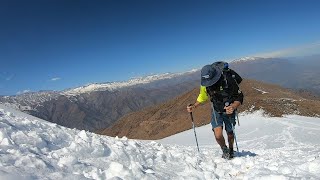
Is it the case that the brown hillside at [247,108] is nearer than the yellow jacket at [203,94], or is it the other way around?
the yellow jacket at [203,94]

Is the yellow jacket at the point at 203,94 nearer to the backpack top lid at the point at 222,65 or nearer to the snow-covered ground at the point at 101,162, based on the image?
the backpack top lid at the point at 222,65

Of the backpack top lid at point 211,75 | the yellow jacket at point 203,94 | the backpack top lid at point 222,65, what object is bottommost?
the yellow jacket at point 203,94

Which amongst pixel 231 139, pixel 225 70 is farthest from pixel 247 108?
pixel 225 70

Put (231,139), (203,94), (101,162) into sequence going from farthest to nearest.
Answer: (231,139), (203,94), (101,162)

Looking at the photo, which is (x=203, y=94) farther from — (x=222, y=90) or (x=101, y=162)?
(x=101, y=162)

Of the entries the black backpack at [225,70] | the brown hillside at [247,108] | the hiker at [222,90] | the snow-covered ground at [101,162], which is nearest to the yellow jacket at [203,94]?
the hiker at [222,90]

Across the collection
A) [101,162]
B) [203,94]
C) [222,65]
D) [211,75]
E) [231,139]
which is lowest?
[231,139]

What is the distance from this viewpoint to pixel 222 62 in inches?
396

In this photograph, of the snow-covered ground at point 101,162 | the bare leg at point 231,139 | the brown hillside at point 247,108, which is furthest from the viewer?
the brown hillside at point 247,108

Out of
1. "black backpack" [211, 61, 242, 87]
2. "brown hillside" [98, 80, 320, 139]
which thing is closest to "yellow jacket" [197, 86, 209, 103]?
"black backpack" [211, 61, 242, 87]

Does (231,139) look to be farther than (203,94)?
Yes

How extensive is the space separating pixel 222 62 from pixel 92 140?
408 centimetres

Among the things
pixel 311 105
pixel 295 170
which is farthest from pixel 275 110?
pixel 295 170

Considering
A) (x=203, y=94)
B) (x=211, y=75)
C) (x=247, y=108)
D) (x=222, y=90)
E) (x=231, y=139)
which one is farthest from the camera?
(x=247, y=108)
